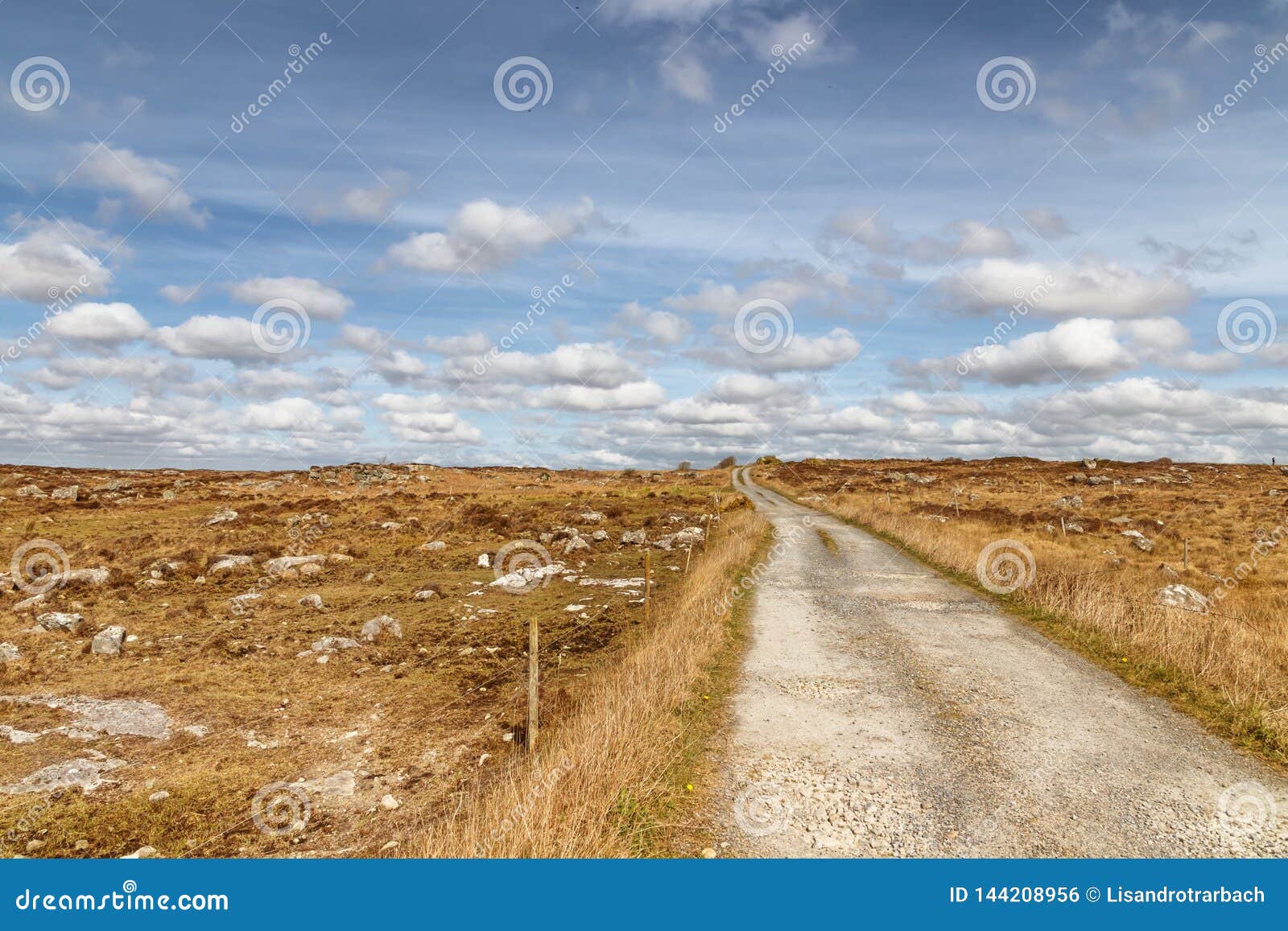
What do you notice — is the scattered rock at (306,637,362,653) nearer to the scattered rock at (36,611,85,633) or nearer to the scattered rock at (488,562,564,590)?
the scattered rock at (36,611,85,633)

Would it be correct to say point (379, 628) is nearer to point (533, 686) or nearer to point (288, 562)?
point (533, 686)

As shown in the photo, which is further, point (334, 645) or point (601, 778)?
point (334, 645)

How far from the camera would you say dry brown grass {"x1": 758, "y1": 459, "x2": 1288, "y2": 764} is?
929cm

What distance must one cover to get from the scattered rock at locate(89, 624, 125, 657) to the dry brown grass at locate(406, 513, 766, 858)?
965 cm

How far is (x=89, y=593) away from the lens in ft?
58.2

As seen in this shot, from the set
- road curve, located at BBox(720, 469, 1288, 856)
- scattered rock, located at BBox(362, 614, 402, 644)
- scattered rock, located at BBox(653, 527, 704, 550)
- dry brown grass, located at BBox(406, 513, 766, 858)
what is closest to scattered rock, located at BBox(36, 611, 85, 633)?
scattered rock, located at BBox(362, 614, 402, 644)

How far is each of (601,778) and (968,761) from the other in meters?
4.08

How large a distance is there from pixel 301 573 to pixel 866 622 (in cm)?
1629

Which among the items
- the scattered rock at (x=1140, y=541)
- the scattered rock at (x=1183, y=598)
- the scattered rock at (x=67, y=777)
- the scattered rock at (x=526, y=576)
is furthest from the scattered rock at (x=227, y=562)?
the scattered rock at (x=1140, y=541)

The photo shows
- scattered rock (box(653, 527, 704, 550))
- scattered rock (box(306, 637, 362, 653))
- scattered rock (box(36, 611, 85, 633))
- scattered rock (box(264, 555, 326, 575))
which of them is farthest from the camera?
scattered rock (box(653, 527, 704, 550))

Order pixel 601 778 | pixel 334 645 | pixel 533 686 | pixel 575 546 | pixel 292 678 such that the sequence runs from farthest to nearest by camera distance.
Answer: pixel 575 546 < pixel 334 645 < pixel 292 678 < pixel 533 686 < pixel 601 778

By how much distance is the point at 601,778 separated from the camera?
20.9ft

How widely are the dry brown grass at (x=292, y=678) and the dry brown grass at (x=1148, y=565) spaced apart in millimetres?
8504

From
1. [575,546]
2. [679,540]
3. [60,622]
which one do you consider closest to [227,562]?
[60,622]
